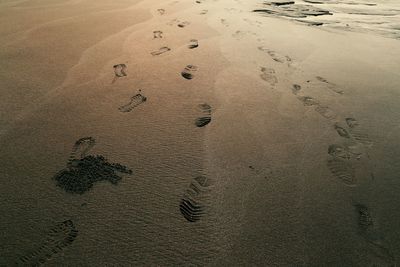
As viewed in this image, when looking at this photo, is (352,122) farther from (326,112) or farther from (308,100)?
(308,100)

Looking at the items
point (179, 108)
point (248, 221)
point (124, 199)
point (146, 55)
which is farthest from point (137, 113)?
point (248, 221)

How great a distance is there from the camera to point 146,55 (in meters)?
1.81

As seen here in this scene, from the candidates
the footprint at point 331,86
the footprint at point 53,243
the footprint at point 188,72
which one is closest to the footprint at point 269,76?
the footprint at point 331,86

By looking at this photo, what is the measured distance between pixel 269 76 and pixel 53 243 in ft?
4.87

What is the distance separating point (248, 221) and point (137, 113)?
0.75m

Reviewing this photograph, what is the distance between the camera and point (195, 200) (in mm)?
1026

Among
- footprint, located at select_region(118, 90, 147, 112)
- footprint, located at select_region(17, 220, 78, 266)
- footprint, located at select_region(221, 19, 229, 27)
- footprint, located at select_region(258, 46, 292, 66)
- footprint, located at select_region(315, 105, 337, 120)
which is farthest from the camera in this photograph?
footprint, located at select_region(221, 19, 229, 27)

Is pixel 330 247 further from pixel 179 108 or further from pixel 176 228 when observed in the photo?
pixel 179 108

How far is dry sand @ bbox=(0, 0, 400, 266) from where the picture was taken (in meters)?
0.91

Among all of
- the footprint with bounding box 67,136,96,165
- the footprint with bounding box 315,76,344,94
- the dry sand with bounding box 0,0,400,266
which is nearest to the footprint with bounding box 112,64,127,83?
the dry sand with bounding box 0,0,400,266

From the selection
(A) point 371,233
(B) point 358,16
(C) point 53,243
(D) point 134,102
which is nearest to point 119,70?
(D) point 134,102

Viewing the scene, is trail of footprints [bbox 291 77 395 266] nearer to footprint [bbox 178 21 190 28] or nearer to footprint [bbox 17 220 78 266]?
footprint [bbox 17 220 78 266]

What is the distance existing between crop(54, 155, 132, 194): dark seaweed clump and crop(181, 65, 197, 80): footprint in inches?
30.4

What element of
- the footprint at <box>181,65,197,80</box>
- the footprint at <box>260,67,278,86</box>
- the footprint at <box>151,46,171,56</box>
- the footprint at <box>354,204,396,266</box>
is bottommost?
the footprint at <box>354,204,396,266</box>
